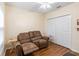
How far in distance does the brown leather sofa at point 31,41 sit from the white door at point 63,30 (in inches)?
8.2

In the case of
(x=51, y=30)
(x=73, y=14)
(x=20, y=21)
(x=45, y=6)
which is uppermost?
(x=45, y=6)

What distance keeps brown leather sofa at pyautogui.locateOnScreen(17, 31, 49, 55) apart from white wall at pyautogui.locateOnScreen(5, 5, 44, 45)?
75mm

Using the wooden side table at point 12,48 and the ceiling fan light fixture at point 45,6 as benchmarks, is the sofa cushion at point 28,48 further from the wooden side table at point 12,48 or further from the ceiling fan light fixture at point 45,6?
the ceiling fan light fixture at point 45,6

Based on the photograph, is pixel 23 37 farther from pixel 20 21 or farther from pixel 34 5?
pixel 34 5

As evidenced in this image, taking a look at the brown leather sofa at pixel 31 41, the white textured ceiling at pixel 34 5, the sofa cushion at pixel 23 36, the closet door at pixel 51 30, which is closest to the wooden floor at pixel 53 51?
the brown leather sofa at pixel 31 41

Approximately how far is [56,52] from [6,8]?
40.5 inches

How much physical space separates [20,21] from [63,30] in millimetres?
711

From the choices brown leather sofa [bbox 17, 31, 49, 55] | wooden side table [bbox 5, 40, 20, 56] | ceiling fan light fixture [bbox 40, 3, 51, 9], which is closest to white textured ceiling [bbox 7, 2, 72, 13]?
ceiling fan light fixture [bbox 40, 3, 51, 9]

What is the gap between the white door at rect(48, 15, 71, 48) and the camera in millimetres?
1160

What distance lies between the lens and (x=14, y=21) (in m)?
1.10

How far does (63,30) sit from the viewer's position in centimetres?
118

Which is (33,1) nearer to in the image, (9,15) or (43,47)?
(9,15)

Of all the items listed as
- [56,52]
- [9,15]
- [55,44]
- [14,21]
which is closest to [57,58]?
[56,52]

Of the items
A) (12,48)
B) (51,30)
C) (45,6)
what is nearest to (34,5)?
(45,6)
